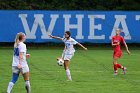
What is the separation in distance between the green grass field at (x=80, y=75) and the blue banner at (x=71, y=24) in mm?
5329

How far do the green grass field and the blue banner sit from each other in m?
5.33

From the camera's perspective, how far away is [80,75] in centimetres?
2420

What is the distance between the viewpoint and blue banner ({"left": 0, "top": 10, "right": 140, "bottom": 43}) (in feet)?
133

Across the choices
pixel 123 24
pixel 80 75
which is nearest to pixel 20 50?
pixel 80 75

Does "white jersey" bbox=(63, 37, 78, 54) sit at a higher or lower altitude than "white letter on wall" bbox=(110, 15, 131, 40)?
higher

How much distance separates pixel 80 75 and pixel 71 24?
1689 centimetres

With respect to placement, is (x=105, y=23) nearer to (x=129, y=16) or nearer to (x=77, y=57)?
(x=129, y=16)

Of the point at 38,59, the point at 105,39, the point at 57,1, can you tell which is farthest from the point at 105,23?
the point at 38,59

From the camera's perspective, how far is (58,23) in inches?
1602

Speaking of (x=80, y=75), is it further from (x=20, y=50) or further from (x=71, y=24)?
(x=71, y=24)

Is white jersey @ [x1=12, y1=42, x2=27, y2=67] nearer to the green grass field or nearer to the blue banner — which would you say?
the green grass field

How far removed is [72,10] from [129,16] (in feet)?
15.3

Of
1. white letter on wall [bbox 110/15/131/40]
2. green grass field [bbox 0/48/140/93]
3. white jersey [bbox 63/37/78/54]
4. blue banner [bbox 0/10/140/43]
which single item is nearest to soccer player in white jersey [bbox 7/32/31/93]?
green grass field [bbox 0/48/140/93]

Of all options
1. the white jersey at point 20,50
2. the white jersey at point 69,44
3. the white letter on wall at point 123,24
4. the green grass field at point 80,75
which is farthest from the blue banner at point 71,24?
the white jersey at point 20,50
